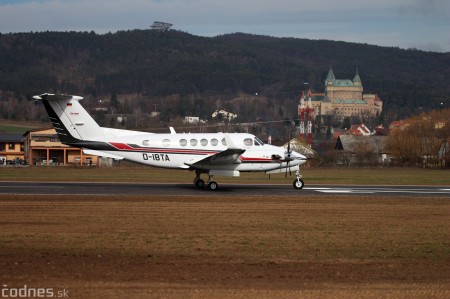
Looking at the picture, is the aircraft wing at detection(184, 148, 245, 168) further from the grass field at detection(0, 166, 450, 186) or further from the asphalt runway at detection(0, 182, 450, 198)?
the grass field at detection(0, 166, 450, 186)

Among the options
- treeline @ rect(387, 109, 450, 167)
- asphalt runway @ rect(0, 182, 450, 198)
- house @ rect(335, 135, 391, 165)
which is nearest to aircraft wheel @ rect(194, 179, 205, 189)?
asphalt runway @ rect(0, 182, 450, 198)

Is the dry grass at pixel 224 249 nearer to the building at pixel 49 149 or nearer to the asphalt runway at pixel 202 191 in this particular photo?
the asphalt runway at pixel 202 191

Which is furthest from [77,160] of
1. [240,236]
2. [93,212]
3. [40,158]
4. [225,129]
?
[240,236]

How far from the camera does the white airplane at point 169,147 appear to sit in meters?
39.2

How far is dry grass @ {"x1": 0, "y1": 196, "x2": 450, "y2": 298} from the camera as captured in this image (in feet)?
52.8

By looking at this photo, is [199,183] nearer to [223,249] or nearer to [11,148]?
[223,249]

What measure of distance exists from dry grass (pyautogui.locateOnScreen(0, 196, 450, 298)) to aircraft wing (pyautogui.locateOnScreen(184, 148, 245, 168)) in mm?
6860

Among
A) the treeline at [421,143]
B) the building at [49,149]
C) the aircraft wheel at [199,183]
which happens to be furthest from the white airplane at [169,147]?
the building at [49,149]

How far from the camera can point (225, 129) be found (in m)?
116

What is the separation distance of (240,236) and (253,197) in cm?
1286

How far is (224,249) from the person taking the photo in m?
20.3

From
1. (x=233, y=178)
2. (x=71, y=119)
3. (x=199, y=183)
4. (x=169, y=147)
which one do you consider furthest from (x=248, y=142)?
(x=233, y=178)

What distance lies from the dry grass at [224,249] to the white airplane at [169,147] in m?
7.84

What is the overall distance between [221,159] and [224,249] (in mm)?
19017
